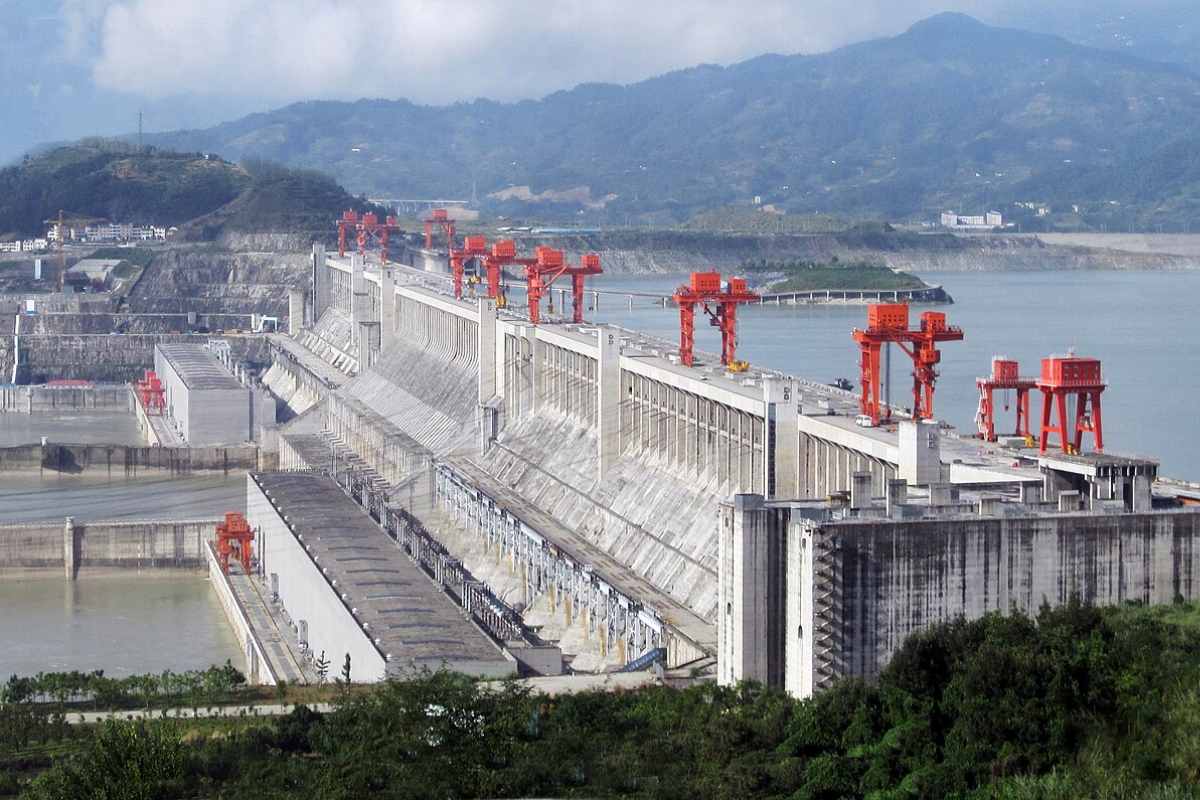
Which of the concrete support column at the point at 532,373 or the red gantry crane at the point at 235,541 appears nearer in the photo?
the red gantry crane at the point at 235,541

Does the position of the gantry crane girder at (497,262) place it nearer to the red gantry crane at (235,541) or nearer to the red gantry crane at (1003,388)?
the red gantry crane at (235,541)

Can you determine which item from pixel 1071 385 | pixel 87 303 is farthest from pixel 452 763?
pixel 87 303

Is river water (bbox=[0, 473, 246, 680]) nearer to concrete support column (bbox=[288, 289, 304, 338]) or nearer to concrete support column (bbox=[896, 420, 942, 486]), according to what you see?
concrete support column (bbox=[896, 420, 942, 486])

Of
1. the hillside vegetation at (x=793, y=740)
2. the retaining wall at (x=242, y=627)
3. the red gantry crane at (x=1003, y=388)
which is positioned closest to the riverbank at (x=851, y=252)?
the retaining wall at (x=242, y=627)

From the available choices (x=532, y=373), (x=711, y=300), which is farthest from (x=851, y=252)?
(x=711, y=300)

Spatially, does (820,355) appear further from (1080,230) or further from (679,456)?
(1080,230)

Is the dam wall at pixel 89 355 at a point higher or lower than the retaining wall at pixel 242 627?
higher

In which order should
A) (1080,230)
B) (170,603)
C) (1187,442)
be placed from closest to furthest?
(170,603) → (1187,442) → (1080,230)
